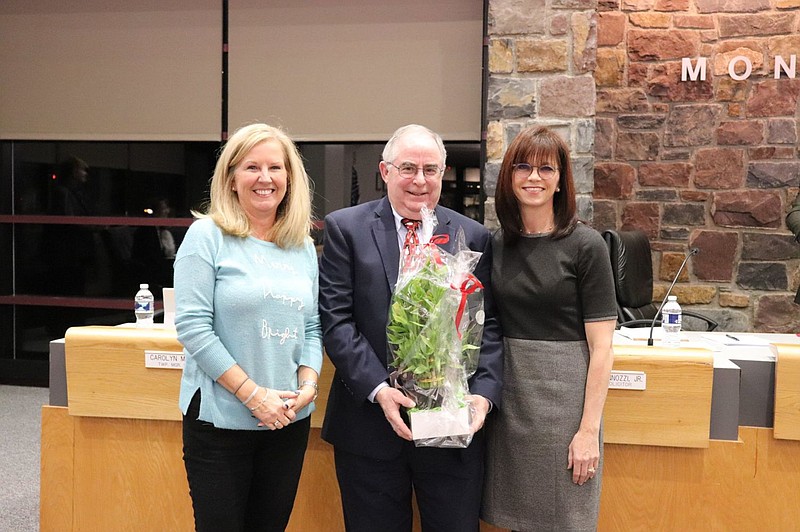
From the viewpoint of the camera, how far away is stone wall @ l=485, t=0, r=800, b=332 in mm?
4988

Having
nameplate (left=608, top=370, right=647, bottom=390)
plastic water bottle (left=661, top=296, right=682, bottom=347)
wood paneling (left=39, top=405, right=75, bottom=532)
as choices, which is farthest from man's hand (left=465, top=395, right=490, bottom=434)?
wood paneling (left=39, top=405, right=75, bottom=532)

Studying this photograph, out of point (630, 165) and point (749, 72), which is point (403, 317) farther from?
point (749, 72)

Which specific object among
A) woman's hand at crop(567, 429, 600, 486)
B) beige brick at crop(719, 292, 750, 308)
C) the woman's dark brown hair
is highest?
the woman's dark brown hair

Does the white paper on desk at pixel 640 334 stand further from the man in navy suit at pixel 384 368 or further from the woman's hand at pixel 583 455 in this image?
the man in navy suit at pixel 384 368

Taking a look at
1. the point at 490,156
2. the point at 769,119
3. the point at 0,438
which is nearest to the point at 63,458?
the point at 0,438

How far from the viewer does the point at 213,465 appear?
1762mm

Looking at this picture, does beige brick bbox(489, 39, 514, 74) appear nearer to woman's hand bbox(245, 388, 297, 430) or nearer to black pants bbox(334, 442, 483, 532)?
black pants bbox(334, 442, 483, 532)

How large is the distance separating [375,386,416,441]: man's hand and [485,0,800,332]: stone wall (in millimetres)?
3578

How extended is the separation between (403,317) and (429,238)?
0.22 metres

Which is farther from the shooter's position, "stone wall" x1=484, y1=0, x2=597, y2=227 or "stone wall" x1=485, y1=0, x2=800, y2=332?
"stone wall" x1=485, y1=0, x2=800, y2=332

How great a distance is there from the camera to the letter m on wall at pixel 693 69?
504cm

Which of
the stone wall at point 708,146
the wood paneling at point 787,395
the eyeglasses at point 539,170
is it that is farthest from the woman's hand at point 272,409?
the stone wall at point 708,146

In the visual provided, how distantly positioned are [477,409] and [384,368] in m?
0.26

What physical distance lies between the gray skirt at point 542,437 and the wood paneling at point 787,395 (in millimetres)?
685
